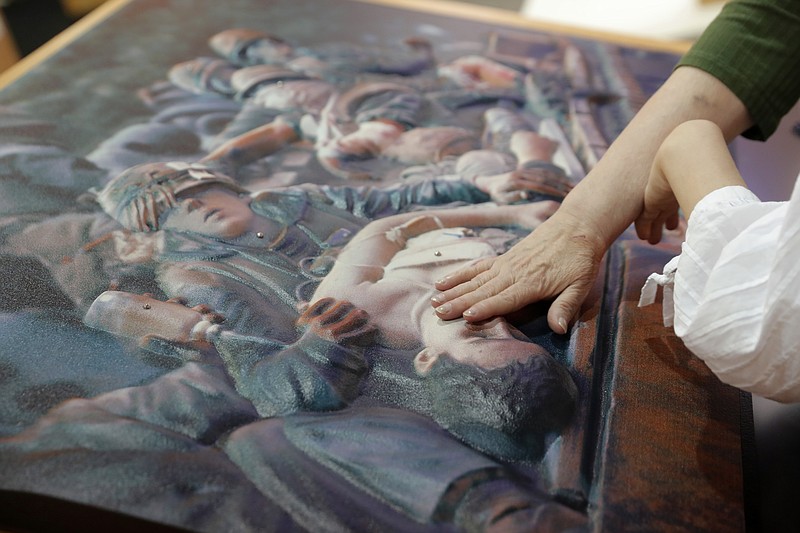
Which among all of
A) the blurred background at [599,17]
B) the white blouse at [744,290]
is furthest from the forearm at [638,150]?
the blurred background at [599,17]

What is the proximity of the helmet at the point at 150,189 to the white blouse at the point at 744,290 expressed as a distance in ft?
2.75

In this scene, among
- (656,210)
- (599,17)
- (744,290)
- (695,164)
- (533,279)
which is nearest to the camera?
(744,290)

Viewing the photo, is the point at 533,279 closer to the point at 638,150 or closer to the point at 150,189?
the point at 638,150

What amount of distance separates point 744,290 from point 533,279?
37 centimetres

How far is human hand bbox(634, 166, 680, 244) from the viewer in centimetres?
118

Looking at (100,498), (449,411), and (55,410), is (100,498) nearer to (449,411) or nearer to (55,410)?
(55,410)

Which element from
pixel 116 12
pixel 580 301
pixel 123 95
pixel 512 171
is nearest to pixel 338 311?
pixel 580 301

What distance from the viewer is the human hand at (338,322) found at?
1.08 metres

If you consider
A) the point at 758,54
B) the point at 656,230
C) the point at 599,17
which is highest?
the point at 758,54

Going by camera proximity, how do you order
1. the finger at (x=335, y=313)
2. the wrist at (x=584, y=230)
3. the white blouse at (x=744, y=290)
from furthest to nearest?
the wrist at (x=584, y=230) < the finger at (x=335, y=313) < the white blouse at (x=744, y=290)

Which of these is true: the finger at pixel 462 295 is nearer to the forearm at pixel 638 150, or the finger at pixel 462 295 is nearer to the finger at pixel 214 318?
the forearm at pixel 638 150

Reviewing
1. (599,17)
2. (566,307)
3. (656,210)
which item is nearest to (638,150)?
(656,210)

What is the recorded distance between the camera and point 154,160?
1.45 m

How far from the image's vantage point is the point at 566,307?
1.14m
